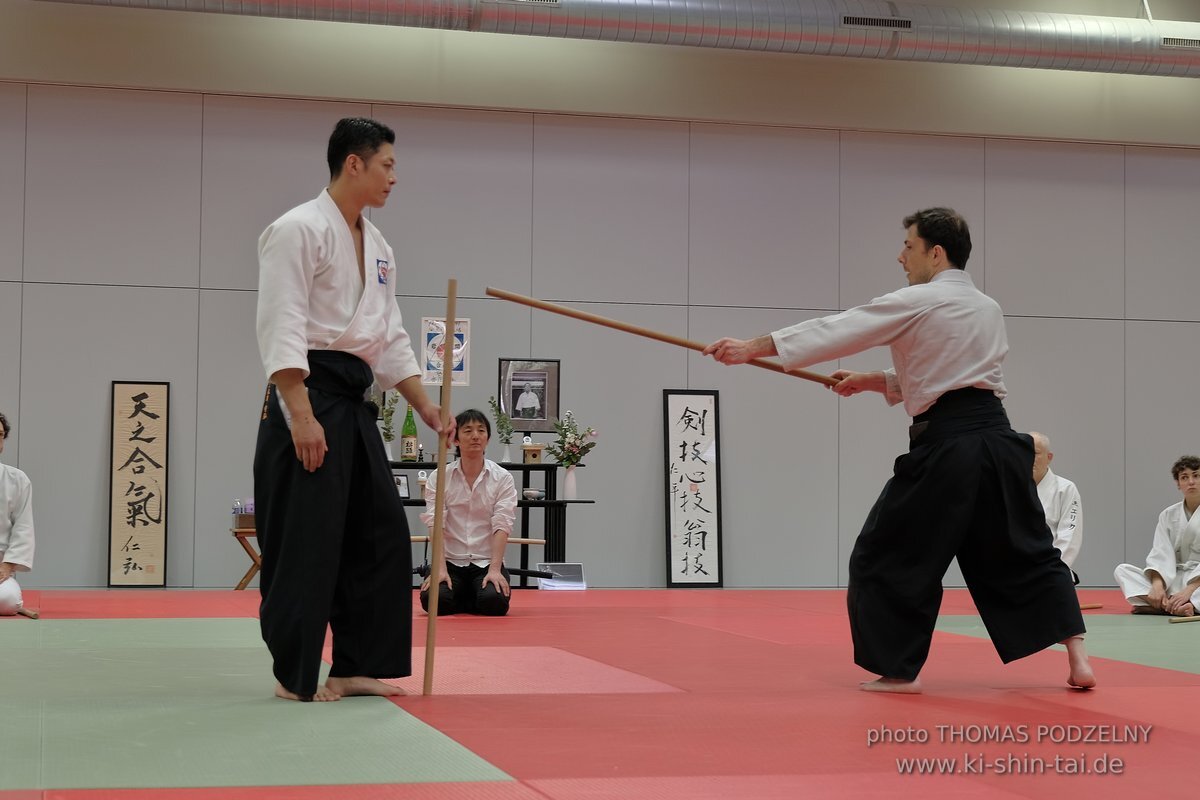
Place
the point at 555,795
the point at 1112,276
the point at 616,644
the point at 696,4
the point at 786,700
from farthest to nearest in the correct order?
1. the point at 1112,276
2. the point at 696,4
3. the point at 616,644
4. the point at 786,700
5. the point at 555,795

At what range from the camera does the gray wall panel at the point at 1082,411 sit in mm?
9641

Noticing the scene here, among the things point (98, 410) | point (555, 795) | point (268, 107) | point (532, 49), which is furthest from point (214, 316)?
point (555, 795)

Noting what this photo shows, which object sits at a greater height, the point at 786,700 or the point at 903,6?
the point at 903,6

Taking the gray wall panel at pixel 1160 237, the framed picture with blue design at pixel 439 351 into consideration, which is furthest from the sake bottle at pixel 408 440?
the gray wall panel at pixel 1160 237

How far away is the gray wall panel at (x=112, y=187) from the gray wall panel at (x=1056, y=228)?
6.03 meters

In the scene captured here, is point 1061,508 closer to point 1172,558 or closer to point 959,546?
point 1172,558

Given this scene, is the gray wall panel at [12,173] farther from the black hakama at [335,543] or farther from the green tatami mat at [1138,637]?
the green tatami mat at [1138,637]

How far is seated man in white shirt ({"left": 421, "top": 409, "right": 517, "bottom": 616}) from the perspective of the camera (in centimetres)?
617

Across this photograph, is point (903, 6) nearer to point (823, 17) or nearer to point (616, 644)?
point (823, 17)

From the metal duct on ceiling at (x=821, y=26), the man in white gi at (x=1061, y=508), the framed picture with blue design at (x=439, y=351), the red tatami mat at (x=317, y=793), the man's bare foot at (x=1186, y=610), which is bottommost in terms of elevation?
the man's bare foot at (x=1186, y=610)

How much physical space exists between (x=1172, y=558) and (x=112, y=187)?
7.16 meters

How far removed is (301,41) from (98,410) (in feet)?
9.52

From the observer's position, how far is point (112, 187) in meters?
8.54

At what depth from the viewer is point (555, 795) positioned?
2.14 m
